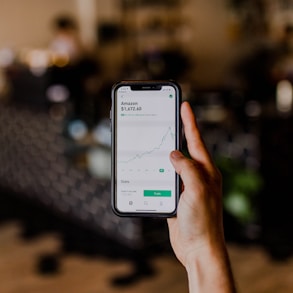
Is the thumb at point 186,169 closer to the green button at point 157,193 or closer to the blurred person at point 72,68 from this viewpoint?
the green button at point 157,193

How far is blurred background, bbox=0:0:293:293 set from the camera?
2918mm

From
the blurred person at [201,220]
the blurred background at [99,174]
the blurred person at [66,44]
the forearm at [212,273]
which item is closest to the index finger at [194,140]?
the blurred person at [201,220]

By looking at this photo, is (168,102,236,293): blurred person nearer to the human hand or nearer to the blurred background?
the human hand

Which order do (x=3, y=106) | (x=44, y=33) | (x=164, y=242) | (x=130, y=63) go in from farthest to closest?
(x=130, y=63)
(x=44, y=33)
(x=3, y=106)
(x=164, y=242)

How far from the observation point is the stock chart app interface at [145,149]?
87 centimetres

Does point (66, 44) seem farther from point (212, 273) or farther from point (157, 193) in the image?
point (212, 273)

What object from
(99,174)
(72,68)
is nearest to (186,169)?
(99,174)

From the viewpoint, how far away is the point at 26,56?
4.44 m

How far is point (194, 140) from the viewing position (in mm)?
841

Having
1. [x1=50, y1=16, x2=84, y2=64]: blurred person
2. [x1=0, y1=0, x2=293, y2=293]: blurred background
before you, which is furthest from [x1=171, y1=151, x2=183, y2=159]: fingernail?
[x1=50, y1=16, x2=84, y2=64]: blurred person

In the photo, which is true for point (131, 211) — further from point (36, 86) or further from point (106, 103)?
point (36, 86)

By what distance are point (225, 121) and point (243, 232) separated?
0.62m

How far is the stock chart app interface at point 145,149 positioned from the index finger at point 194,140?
0.03 m

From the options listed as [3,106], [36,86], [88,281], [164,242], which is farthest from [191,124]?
[3,106]
